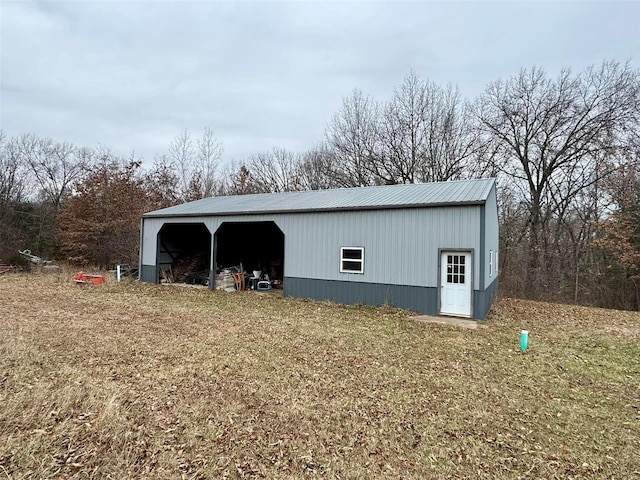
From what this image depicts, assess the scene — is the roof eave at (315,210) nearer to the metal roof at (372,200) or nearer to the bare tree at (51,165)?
the metal roof at (372,200)

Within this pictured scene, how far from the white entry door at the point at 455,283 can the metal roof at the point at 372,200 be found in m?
1.42

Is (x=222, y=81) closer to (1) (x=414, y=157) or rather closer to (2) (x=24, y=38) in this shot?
(2) (x=24, y=38)

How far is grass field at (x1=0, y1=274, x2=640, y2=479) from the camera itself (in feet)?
9.77

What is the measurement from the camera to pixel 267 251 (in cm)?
1705

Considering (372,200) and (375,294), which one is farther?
(372,200)

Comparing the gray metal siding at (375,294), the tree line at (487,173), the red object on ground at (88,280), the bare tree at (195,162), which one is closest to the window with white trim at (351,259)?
the gray metal siding at (375,294)

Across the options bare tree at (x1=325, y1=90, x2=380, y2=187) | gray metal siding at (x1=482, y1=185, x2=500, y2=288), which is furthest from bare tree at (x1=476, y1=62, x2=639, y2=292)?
gray metal siding at (x1=482, y1=185, x2=500, y2=288)

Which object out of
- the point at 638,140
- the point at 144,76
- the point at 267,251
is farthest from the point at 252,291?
the point at 638,140

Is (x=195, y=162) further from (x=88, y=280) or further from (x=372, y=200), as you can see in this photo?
(x=372, y=200)

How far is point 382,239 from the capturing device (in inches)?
398

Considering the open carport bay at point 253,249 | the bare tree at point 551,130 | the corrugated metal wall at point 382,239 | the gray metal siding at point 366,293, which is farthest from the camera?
the open carport bay at point 253,249

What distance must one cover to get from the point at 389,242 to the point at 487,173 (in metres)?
13.1

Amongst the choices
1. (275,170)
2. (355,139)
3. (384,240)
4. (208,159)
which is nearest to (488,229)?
(384,240)

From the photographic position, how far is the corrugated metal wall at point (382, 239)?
9.09 metres
